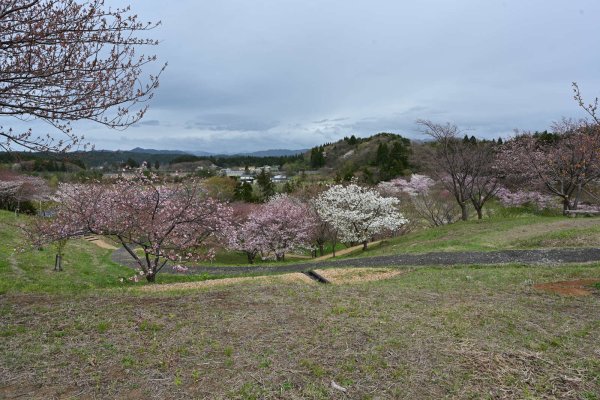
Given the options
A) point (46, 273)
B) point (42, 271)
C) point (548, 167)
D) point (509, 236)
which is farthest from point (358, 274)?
point (548, 167)

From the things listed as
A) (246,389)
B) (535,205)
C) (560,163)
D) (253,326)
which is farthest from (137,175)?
(535,205)

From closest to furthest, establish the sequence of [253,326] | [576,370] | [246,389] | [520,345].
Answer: [246,389] → [576,370] → [520,345] → [253,326]

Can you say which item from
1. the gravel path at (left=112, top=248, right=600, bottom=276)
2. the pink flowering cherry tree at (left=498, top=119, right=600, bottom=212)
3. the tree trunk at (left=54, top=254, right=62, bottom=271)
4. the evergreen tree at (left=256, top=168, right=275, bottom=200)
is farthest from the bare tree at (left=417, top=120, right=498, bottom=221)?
the evergreen tree at (left=256, top=168, right=275, bottom=200)

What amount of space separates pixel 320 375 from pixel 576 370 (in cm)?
271

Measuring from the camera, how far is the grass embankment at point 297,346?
12.4ft

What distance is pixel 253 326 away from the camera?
5.27 metres

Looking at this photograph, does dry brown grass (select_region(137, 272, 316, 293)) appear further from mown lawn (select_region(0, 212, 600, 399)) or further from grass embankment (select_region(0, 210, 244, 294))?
mown lawn (select_region(0, 212, 600, 399))

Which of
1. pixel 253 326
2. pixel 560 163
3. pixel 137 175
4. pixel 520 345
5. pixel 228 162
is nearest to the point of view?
pixel 520 345

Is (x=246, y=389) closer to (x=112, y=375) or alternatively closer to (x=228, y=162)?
(x=112, y=375)

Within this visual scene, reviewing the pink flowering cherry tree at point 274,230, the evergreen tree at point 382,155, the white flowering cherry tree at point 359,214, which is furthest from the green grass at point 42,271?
the evergreen tree at point 382,155

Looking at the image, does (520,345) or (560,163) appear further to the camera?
(560,163)

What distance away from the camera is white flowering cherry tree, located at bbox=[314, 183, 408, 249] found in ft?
80.1

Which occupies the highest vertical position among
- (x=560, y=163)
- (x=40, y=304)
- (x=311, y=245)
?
(x=560, y=163)

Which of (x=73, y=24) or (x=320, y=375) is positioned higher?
(x=73, y=24)
